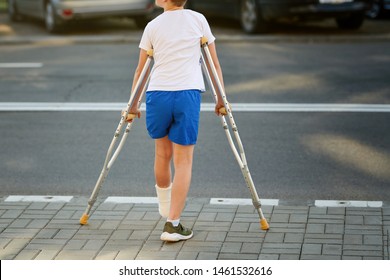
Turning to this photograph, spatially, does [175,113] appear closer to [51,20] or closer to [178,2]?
[178,2]

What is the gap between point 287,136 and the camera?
10.3 metres

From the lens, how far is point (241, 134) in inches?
410

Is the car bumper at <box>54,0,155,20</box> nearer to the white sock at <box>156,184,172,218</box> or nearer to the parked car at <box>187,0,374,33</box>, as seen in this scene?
the parked car at <box>187,0,374,33</box>

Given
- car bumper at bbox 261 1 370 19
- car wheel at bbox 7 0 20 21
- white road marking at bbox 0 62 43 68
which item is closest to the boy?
white road marking at bbox 0 62 43 68

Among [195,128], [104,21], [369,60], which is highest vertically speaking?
[195,128]

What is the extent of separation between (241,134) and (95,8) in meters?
9.45

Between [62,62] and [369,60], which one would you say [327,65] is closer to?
[369,60]

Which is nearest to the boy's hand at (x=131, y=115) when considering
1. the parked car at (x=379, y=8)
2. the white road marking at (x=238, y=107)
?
the white road marking at (x=238, y=107)

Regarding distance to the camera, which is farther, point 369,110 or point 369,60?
point 369,60

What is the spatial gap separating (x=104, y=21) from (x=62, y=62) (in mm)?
6379

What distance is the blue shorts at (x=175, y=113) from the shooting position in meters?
→ 6.50

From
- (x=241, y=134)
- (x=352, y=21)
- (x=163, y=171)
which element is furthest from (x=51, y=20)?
(x=163, y=171)

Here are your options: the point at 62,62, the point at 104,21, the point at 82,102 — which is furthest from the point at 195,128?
the point at 104,21

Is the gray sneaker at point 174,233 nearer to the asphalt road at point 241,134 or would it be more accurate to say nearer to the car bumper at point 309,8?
the asphalt road at point 241,134
